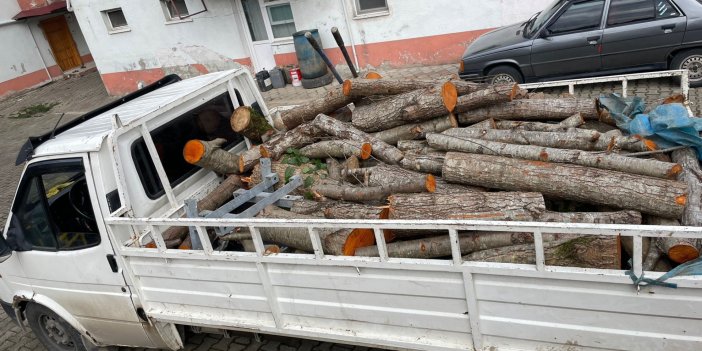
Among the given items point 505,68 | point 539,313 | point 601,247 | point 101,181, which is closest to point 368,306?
point 539,313

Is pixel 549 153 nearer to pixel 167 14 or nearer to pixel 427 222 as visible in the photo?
pixel 427 222

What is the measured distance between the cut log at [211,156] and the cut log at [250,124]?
0.25 m

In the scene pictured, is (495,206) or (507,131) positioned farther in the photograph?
(507,131)

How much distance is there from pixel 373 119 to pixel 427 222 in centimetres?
259

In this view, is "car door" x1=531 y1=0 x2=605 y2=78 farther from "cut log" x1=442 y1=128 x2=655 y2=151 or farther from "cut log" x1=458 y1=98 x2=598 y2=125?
"cut log" x1=442 y1=128 x2=655 y2=151

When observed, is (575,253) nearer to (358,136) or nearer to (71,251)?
(358,136)

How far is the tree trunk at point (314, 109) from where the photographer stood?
597cm

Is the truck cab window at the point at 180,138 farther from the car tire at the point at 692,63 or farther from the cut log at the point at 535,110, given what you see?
the car tire at the point at 692,63

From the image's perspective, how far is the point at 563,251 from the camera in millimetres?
3268

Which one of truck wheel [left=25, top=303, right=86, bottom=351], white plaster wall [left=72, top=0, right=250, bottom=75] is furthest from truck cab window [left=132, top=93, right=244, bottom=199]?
white plaster wall [left=72, top=0, right=250, bottom=75]

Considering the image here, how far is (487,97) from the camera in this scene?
526 cm

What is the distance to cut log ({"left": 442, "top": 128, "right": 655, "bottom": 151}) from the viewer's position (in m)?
4.45

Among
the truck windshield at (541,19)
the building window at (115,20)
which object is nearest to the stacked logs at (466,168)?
the truck windshield at (541,19)

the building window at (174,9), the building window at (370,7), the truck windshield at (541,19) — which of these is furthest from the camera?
the building window at (174,9)
